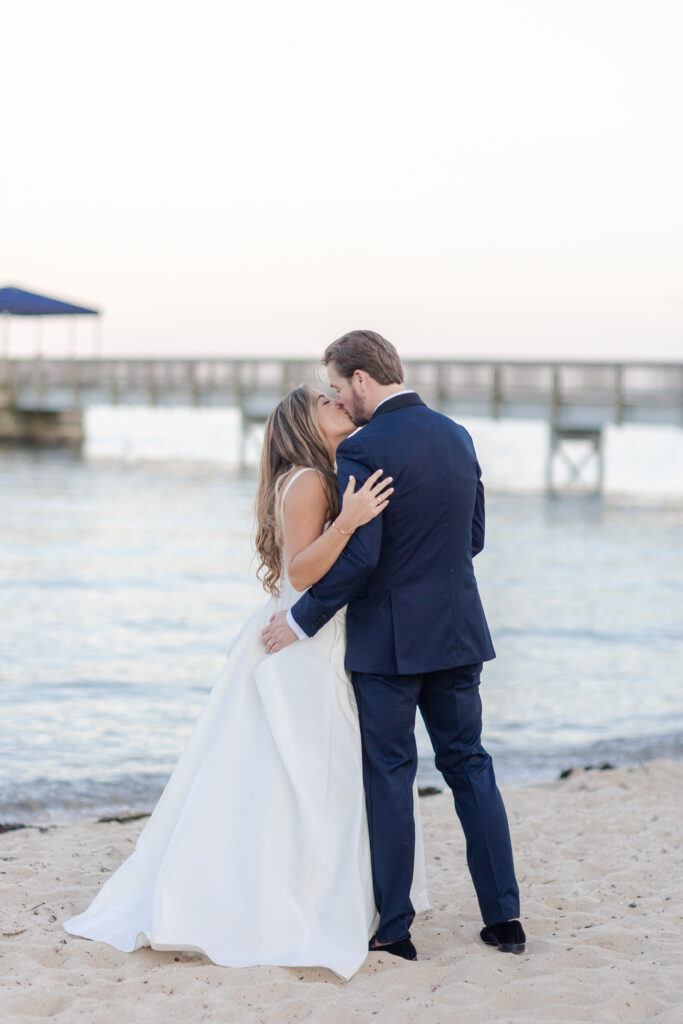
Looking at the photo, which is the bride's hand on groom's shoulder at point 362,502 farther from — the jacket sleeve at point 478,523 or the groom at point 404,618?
the jacket sleeve at point 478,523

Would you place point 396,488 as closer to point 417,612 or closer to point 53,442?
point 417,612

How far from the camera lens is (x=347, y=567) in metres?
3.23

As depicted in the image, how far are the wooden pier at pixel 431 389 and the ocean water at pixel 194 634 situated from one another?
432cm

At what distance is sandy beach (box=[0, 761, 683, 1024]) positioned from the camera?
297 centimetres

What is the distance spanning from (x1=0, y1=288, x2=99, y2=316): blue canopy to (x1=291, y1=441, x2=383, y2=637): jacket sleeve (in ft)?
95.5

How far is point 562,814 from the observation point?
5.36m

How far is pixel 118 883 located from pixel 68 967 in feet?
1.17

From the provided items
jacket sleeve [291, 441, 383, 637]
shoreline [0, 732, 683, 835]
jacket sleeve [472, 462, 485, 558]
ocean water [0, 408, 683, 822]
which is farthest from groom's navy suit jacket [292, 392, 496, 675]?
shoreline [0, 732, 683, 835]

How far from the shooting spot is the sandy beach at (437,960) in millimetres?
2967

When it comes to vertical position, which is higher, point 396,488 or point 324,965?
point 396,488

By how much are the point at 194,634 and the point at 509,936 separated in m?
7.00

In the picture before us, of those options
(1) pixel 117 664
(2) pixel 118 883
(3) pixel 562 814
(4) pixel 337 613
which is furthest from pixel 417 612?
(1) pixel 117 664

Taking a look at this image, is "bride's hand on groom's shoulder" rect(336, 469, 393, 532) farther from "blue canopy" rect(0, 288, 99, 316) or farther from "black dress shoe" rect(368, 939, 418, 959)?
"blue canopy" rect(0, 288, 99, 316)

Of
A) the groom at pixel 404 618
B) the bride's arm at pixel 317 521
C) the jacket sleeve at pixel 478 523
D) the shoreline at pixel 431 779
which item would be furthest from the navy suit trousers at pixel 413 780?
the shoreline at pixel 431 779
